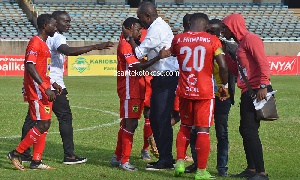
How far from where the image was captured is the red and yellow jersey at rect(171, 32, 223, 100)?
7.85m

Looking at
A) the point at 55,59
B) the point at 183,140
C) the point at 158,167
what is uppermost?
the point at 55,59

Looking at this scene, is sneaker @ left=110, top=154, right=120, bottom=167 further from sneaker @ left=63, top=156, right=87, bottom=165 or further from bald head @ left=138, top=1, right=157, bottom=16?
bald head @ left=138, top=1, right=157, bottom=16

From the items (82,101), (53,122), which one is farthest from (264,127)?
(82,101)

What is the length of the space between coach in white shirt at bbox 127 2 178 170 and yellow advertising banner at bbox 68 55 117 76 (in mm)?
23530

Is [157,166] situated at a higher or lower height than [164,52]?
lower

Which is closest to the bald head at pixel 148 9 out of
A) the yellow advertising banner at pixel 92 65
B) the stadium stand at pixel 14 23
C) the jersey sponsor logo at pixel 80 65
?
the yellow advertising banner at pixel 92 65

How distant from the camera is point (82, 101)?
19.2 metres

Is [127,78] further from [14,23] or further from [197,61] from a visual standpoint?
[14,23]

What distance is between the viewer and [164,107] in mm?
8828

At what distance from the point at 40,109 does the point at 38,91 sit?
24 centimetres

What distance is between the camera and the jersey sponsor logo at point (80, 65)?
32.4 metres

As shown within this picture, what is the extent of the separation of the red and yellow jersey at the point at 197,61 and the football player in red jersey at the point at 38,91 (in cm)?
181

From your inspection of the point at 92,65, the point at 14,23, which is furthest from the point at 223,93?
the point at 14,23

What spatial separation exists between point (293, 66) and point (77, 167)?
27063 millimetres
